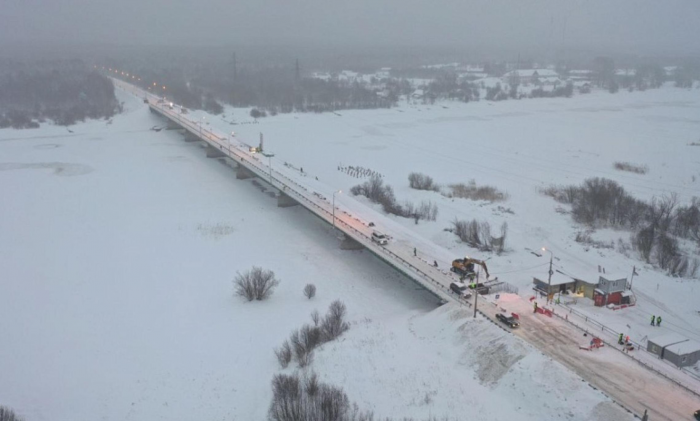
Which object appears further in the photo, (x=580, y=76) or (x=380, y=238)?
(x=580, y=76)

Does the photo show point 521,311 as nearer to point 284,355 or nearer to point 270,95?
point 284,355

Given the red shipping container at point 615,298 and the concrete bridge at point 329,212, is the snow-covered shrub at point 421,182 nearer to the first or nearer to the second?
the concrete bridge at point 329,212

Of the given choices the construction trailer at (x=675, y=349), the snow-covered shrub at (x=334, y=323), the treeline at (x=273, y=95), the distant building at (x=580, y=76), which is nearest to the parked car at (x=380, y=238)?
the snow-covered shrub at (x=334, y=323)

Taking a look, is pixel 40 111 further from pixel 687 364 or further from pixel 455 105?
pixel 687 364

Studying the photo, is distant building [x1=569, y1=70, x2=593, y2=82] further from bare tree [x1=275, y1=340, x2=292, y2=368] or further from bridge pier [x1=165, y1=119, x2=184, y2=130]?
bare tree [x1=275, y1=340, x2=292, y2=368]

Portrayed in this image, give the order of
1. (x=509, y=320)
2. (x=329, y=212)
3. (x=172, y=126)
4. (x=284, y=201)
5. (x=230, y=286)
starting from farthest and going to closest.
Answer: (x=172, y=126), (x=284, y=201), (x=329, y=212), (x=230, y=286), (x=509, y=320)

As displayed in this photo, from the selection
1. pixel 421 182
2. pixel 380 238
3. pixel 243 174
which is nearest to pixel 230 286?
pixel 380 238

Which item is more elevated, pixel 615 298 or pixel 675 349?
pixel 675 349

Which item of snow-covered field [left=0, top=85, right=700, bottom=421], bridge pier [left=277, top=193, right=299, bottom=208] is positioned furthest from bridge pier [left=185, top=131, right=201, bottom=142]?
bridge pier [left=277, top=193, right=299, bottom=208]
